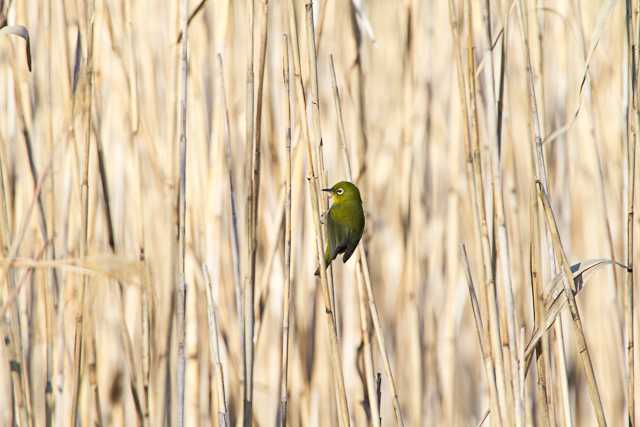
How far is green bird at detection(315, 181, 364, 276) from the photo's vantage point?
3.55ft

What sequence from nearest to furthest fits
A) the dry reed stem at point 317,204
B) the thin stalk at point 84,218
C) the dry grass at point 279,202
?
the dry reed stem at point 317,204, the thin stalk at point 84,218, the dry grass at point 279,202

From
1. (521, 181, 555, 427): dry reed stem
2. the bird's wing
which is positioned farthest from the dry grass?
(521, 181, 555, 427): dry reed stem

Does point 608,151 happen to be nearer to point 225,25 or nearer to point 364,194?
point 364,194

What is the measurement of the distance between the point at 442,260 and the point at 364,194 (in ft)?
0.73

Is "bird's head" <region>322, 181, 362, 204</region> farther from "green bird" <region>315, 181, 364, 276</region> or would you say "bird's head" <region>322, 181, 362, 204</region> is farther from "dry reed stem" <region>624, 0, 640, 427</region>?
"dry reed stem" <region>624, 0, 640, 427</region>

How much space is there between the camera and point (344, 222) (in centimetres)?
110

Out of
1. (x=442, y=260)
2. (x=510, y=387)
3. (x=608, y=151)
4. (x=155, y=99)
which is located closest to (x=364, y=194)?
(x=442, y=260)

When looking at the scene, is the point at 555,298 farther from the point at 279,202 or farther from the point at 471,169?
the point at 279,202

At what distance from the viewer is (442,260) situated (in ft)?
5.42

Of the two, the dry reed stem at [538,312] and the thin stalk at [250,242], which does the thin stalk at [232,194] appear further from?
the dry reed stem at [538,312]

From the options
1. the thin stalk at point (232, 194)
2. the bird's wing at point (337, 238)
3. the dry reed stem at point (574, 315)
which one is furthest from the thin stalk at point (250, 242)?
the dry reed stem at point (574, 315)

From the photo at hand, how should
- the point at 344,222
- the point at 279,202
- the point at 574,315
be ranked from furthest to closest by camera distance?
the point at 279,202, the point at 344,222, the point at 574,315

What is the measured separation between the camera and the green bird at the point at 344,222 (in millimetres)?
1083

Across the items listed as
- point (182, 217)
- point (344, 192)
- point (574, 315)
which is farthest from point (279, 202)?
point (574, 315)
